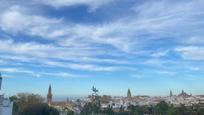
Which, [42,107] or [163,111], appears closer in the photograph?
[42,107]

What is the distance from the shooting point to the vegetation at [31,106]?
203 feet

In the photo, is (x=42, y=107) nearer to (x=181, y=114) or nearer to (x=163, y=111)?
(x=181, y=114)

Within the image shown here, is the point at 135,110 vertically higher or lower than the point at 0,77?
lower

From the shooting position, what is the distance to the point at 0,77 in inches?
1665

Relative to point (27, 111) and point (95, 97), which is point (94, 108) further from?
point (27, 111)

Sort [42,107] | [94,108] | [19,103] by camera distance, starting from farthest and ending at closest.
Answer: [94,108]
[19,103]
[42,107]

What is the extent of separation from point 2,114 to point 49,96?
85.8 m

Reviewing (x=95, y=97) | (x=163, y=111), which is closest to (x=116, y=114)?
(x=163, y=111)

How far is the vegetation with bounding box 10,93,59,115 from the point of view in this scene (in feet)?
203

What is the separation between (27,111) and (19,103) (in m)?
5.93

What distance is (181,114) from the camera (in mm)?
72188

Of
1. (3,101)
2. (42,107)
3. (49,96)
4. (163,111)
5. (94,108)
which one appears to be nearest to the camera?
(3,101)

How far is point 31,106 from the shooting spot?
208ft

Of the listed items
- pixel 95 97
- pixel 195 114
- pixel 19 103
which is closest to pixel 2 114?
pixel 19 103
